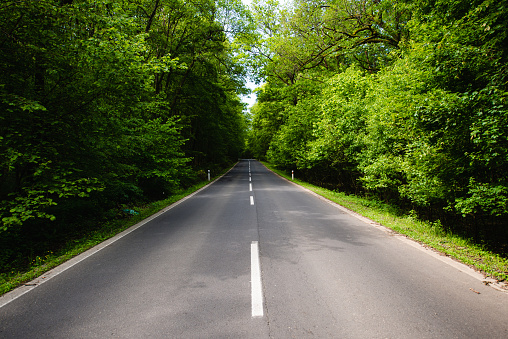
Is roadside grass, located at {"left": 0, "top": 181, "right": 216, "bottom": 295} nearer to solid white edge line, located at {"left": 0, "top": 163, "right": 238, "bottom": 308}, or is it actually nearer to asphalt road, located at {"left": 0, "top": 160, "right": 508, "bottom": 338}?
solid white edge line, located at {"left": 0, "top": 163, "right": 238, "bottom": 308}

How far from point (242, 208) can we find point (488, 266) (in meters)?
6.59

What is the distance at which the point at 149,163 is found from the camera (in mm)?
10844

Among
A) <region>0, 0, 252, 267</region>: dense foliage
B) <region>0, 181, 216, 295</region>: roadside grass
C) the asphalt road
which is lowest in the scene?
<region>0, 181, 216, 295</region>: roadside grass

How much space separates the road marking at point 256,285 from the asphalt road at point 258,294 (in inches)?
0.8

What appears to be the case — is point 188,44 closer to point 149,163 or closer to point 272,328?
point 149,163

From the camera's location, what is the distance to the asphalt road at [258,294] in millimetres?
2436

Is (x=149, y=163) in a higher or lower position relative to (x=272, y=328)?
higher

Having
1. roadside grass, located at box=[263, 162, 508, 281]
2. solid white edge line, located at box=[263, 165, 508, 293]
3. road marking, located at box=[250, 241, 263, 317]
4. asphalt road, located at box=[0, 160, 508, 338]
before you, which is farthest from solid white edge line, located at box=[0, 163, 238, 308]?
roadside grass, located at box=[263, 162, 508, 281]

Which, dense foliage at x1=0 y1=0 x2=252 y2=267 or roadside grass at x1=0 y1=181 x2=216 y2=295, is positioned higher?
dense foliage at x1=0 y1=0 x2=252 y2=267

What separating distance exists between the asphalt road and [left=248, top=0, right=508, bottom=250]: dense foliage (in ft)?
7.78

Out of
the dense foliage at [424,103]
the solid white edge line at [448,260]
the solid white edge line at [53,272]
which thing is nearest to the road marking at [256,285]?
the solid white edge line at [53,272]

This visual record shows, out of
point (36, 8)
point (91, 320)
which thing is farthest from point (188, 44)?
point (91, 320)

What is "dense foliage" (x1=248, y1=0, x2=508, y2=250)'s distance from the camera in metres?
4.35

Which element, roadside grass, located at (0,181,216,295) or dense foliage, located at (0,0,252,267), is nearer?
roadside grass, located at (0,181,216,295)
